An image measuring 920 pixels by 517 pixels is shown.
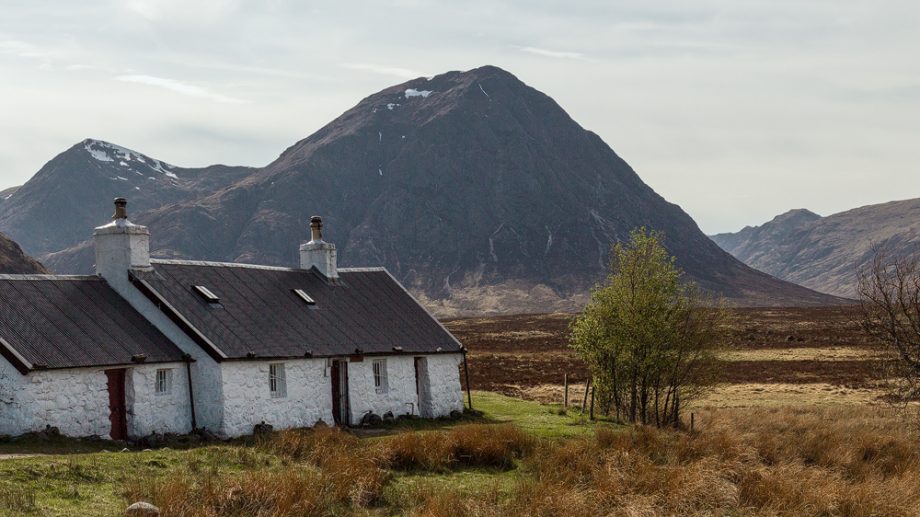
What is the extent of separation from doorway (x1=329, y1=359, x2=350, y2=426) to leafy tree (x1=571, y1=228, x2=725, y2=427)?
10.2 m

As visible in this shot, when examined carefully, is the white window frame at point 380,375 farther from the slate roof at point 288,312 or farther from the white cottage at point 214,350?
the slate roof at point 288,312

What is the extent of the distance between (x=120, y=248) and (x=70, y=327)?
14.9 feet

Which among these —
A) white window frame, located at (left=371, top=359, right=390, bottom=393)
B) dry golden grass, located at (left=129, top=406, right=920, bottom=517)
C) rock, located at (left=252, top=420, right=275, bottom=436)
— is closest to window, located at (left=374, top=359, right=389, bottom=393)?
white window frame, located at (left=371, top=359, right=390, bottom=393)

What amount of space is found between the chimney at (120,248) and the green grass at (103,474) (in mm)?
7373

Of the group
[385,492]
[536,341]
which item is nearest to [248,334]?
[385,492]

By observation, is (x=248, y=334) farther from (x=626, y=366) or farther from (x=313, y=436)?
(x=626, y=366)

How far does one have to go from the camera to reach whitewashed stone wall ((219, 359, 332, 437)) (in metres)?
32.2

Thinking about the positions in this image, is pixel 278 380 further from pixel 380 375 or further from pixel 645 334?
pixel 645 334

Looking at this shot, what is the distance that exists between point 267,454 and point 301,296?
14.3 m

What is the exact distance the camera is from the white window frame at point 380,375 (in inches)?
1516

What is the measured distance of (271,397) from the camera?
33.8 meters

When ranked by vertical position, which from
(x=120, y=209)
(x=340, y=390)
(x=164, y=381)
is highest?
(x=120, y=209)

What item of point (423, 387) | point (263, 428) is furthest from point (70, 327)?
point (423, 387)

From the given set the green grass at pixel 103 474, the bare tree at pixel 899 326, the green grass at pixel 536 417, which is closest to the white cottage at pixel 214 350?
the green grass at pixel 103 474
